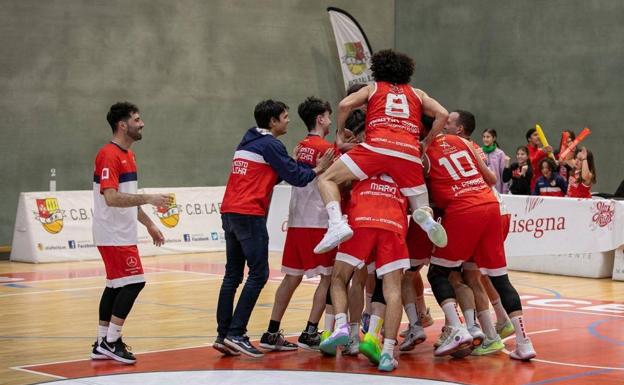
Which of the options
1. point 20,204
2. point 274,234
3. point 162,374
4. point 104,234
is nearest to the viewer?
point 162,374

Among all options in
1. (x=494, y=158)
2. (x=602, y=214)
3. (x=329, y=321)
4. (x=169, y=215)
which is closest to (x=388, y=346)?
(x=329, y=321)

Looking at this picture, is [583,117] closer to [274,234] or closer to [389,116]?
[274,234]

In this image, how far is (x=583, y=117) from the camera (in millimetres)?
20125

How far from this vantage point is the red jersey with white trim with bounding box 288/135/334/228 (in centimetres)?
859

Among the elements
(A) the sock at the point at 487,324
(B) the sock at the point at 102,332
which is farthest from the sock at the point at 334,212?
(B) the sock at the point at 102,332

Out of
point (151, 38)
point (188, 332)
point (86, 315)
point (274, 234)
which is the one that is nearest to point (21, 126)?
point (151, 38)

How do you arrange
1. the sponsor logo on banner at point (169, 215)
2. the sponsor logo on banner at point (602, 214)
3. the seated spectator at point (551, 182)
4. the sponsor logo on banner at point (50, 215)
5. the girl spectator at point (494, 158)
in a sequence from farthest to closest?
the girl spectator at point (494, 158) → the sponsor logo on banner at point (169, 215) → the sponsor logo on banner at point (50, 215) → the seated spectator at point (551, 182) → the sponsor logo on banner at point (602, 214)

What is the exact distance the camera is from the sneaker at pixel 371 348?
763 cm

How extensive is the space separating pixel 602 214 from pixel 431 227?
23.4ft

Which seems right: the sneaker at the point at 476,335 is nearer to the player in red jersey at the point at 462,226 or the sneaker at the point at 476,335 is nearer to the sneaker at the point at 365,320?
the player in red jersey at the point at 462,226

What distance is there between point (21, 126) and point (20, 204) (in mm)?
1997

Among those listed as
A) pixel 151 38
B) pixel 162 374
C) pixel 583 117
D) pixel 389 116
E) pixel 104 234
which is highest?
pixel 151 38

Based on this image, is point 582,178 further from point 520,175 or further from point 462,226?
point 462,226

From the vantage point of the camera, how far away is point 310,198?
8641 millimetres
